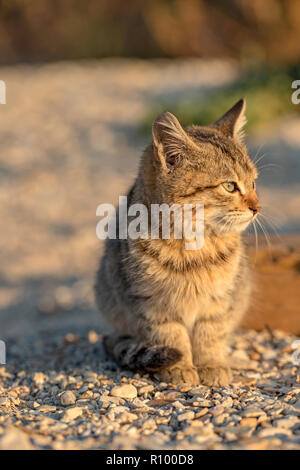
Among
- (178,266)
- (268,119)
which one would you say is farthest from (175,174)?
(268,119)

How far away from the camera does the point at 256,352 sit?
13.1ft

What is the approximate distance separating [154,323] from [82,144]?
23.0ft

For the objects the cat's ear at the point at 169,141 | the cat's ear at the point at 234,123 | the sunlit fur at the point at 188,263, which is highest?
the cat's ear at the point at 234,123

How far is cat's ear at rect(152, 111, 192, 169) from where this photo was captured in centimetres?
307

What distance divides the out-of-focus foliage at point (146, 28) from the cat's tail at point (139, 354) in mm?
13613

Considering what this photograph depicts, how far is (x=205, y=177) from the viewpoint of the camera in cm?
315

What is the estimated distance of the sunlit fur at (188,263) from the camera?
10.3ft

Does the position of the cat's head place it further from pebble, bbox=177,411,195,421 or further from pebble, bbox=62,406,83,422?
pebble, bbox=62,406,83,422

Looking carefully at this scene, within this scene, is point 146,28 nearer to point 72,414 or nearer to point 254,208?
point 254,208

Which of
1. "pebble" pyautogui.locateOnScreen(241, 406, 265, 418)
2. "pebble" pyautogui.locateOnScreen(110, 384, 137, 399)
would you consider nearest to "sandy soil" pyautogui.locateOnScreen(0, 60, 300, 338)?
"pebble" pyautogui.locateOnScreen(110, 384, 137, 399)

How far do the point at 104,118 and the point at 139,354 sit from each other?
788 cm
